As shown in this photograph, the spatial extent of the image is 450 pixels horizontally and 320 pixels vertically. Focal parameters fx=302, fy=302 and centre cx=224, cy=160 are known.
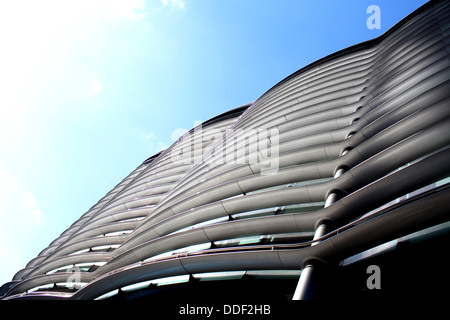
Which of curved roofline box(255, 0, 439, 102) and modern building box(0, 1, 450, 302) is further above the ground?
curved roofline box(255, 0, 439, 102)

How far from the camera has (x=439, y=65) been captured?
10.5m

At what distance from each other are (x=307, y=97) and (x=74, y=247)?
53.0ft

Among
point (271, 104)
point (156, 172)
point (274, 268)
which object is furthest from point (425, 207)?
point (156, 172)

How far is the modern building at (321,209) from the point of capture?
17.5 feet

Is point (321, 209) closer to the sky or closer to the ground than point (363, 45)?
closer to the ground

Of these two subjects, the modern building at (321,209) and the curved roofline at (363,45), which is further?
the curved roofline at (363,45)

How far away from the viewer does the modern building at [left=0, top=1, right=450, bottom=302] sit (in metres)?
5.34

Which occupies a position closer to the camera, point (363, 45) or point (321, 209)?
point (321, 209)

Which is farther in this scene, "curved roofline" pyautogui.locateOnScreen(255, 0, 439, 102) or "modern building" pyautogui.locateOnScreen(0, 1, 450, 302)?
"curved roofline" pyautogui.locateOnScreen(255, 0, 439, 102)

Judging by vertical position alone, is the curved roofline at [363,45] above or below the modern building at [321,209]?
above

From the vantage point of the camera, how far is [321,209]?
6984 millimetres

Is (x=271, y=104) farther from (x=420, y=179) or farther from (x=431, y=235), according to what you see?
(x=431, y=235)

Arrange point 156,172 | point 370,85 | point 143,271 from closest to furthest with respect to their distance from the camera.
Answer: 1. point 143,271
2. point 370,85
3. point 156,172
